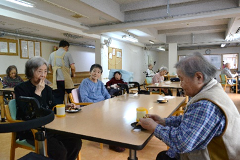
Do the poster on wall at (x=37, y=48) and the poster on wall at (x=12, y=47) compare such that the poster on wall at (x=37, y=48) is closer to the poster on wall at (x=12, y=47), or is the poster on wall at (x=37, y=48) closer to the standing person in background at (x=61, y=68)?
the poster on wall at (x=12, y=47)

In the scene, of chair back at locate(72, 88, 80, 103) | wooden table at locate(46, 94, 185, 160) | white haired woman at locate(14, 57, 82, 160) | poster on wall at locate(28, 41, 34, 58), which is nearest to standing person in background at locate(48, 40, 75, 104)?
chair back at locate(72, 88, 80, 103)

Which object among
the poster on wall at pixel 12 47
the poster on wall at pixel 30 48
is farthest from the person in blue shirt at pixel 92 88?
the poster on wall at pixel 30 48

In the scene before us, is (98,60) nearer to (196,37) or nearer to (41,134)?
(196,37)

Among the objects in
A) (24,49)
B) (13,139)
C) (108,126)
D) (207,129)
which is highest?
(24,49)

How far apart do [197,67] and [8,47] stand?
6.31 metres

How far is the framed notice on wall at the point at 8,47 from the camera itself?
5.62 m

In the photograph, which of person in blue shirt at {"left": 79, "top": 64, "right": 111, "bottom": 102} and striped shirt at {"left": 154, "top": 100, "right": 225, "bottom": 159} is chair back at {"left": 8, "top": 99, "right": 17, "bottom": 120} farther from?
striped shirt at {"left": 154, "top": 100, "right": 225, "bottom": 159}

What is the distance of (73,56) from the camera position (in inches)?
336

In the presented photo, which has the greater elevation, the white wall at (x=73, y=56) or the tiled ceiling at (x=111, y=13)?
the tiled ceiling at (x=111, y=13)

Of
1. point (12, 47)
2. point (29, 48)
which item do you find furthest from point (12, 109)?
point (29, 48)

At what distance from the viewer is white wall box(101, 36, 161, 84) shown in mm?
7266

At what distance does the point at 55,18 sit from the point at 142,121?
13.6 feet

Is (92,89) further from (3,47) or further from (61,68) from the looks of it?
(3,47)

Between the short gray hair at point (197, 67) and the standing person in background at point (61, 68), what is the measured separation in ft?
9.70
